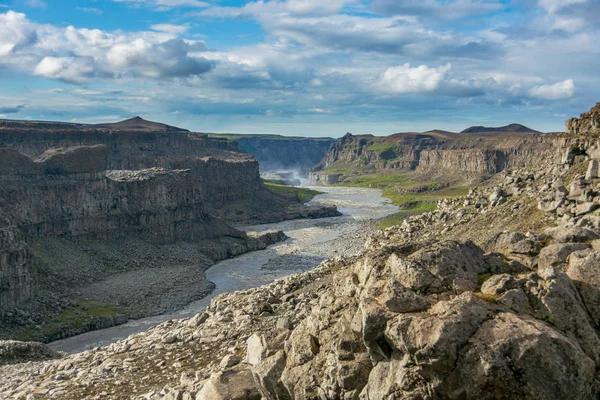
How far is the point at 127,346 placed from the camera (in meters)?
27.8

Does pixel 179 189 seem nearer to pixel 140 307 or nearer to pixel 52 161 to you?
pixel 52 161

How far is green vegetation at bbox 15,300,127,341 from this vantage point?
4917cm

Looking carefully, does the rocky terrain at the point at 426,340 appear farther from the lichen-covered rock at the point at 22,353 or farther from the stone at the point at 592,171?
the stone at the point at 592,171

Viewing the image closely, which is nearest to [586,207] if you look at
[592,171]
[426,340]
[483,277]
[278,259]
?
[592,171]

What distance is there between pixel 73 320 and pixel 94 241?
29110 mm

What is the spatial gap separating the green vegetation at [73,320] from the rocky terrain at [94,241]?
9cm

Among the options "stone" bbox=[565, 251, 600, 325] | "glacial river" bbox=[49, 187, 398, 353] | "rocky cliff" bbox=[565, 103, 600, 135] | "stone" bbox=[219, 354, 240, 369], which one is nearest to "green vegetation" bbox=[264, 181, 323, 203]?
"glacial river" bbox=[49, 187, 398, 353]

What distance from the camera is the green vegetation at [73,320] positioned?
4917 centimetres

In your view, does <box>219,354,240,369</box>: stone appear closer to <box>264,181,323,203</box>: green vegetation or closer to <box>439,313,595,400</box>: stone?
<box>439,313,595,400</box>: stone

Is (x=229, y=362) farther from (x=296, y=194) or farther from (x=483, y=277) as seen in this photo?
(x=296, y=194)

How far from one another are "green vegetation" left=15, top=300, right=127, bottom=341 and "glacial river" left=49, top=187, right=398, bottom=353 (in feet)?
4.43

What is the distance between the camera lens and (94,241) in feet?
266

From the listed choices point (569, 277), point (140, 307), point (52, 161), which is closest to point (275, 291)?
point (569, 277)

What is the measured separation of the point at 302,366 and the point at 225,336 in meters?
11.2
